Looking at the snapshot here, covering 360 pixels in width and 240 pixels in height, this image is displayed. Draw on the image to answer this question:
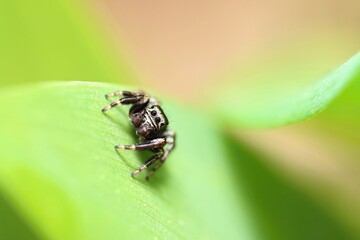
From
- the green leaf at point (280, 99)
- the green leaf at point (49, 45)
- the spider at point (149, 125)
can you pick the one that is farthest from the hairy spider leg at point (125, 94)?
the green leaf at point (49, 45)

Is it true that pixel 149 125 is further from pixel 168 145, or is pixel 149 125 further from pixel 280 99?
pixel 280 99

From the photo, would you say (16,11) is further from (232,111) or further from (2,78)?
(232,111)

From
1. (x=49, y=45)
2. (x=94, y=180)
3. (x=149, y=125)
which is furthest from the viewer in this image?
(x=49, y=45)

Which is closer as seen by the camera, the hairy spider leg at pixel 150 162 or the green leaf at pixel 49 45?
the hairy spider leg at pixel 150 162

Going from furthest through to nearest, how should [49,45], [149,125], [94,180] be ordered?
[49,45] → [149,125] → [94,180]

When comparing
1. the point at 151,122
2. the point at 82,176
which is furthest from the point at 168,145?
the point at 82,176

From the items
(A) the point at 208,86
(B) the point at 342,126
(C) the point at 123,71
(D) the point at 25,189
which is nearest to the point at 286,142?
(A) the point at 208,86

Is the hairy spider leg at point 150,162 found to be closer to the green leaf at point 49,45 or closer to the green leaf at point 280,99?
the green leaf at point 280,99
